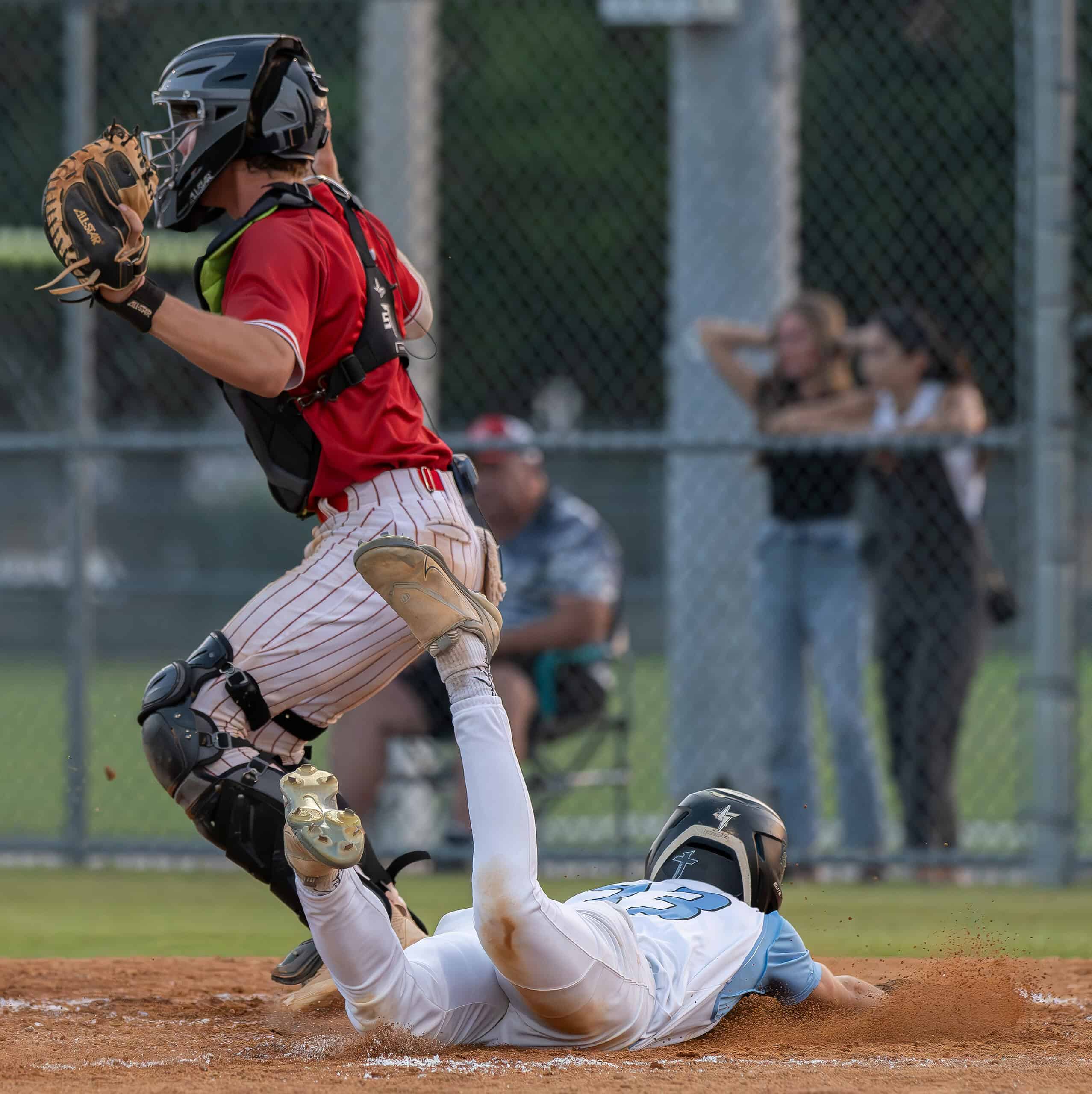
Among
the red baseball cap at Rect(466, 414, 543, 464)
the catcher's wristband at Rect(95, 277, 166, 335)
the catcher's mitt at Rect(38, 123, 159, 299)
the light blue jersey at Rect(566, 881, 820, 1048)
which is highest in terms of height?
the catcher's mitt at Rect(38, 123, 159, 299)

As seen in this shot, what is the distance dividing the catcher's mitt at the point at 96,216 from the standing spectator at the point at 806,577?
142 inches

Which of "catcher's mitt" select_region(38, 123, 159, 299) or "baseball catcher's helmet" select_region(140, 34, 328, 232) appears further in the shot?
"baseball catcher's helmet" select_region(140, 34, 328, 232)

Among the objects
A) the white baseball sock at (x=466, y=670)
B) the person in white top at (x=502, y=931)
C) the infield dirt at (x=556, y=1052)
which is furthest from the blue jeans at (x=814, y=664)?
the white baseball sock at (x=466, y=670)

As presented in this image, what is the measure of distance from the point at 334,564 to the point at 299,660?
0.74 ft

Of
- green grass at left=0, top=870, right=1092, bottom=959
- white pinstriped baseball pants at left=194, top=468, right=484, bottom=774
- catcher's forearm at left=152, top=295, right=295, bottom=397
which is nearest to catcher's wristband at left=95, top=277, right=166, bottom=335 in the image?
catcher's forearm at left=152, top=295, right=295, bottom=397

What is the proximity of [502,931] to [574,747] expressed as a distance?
1187cm

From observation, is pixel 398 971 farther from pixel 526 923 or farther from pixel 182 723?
pixel 182 723

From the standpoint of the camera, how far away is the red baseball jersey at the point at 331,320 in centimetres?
367

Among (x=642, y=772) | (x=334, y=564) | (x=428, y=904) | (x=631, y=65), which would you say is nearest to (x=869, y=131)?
(x=631, y=65)

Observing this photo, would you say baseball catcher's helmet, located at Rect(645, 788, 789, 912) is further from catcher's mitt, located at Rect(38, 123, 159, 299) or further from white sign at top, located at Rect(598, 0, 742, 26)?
white sign at top, located at Rect(598, 0, 742, 26)

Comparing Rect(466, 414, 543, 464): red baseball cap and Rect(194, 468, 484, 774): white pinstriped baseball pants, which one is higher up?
Rect(466, 414, 543, 464): red baseball cap

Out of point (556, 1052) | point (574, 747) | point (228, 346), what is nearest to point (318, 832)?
point (556, 1052)

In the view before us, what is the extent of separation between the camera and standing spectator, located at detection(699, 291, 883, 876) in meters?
6.83

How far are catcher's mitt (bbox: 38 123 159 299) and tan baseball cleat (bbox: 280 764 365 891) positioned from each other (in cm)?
109
